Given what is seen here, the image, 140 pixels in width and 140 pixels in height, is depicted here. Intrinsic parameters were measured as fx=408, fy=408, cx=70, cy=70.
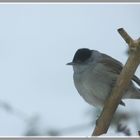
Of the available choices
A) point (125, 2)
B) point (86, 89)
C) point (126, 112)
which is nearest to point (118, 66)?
point (86, 89)

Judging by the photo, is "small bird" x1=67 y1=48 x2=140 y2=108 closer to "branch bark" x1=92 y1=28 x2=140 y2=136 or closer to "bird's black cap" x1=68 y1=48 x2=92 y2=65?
"bird's black cap" x1=68 y1=48 x2=92 y2=65

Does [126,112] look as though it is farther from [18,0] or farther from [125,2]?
[18,0]

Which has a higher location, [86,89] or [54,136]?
[54,136]

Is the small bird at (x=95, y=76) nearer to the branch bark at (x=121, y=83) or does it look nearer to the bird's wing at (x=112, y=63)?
the bird's wing at (x=112, y=63)

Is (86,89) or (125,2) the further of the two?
(125,2)

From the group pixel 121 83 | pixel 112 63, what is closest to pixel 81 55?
pixel 112 63

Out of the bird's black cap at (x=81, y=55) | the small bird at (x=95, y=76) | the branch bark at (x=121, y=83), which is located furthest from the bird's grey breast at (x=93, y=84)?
the branch bark at (x=121, y=83)
